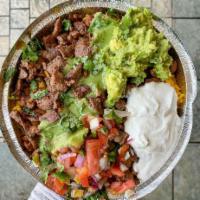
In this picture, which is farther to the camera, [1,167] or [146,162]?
[1,167]

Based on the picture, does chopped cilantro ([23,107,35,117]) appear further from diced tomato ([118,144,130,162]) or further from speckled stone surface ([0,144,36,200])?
speckled stone surface ([0,144,36,200])

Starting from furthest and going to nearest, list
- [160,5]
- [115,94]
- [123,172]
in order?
1. [160,5]
2. [123,172]
3. [115,94]

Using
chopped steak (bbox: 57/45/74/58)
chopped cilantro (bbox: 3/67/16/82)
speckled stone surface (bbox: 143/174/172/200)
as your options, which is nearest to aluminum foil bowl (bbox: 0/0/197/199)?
chopped cilantro (bbox: 3/67/16/82)

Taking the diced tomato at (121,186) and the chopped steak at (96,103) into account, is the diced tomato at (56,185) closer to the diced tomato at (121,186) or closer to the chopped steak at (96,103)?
the diced tomato at (121,186)

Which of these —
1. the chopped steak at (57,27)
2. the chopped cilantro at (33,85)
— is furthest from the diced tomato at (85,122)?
the chopped steak at (57,27)

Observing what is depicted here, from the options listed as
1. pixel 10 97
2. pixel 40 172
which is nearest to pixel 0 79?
pixel 10 97

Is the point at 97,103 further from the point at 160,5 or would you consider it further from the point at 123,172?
the point at 160,5

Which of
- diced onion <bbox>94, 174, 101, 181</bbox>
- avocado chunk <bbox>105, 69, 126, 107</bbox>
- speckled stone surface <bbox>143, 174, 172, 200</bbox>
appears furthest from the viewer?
speckled stone surface <bbox>143, 174, 172, 200</bbox>
